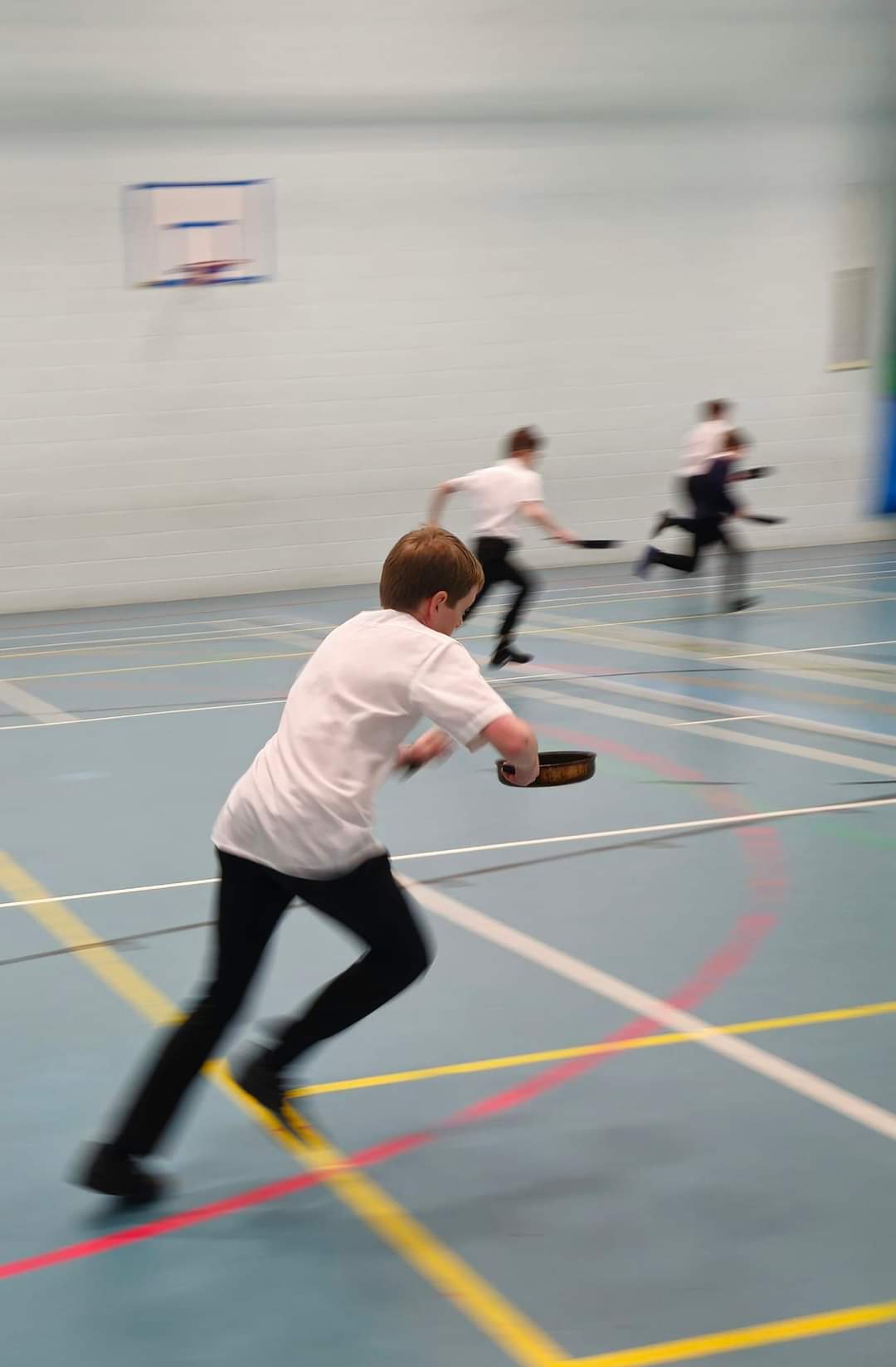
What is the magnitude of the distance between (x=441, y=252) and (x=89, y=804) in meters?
11.5

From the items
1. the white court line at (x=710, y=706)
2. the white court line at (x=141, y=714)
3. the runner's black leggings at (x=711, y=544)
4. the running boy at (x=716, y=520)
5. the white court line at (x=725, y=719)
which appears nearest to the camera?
the white court line at (x=710, y=706)

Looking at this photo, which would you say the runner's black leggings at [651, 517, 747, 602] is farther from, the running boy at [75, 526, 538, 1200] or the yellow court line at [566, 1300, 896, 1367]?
the yellow court line at [566, 1300, 896, 1367]

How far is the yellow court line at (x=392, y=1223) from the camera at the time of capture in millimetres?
3217

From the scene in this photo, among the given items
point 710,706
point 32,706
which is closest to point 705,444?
point 710,706

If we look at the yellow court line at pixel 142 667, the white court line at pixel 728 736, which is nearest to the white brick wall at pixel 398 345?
the yellow court line at pixel 142 667

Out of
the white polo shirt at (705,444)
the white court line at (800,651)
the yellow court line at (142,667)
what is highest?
the white polo shirt at (705,444)

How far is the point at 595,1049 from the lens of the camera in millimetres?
4766

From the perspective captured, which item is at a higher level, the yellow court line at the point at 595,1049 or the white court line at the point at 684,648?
the yellow court line at the point at 595,1049

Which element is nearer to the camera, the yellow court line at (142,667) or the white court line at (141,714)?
the white court line at (141,714)

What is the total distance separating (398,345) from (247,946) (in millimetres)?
15027

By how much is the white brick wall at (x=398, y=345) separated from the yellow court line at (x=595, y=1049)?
13278 millimetres

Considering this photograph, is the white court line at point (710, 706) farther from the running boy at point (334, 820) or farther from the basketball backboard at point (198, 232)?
the basketball backboard at point (198, 232)

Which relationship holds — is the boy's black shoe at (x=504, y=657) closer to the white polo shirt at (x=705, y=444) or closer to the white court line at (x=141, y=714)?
the white court line at (x=141, y=714)

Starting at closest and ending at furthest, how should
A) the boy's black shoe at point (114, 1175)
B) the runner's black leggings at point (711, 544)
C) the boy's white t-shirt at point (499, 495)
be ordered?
1. the boy's black shoe at point (114, 1175)
2. the boy's white t-shirt at point (499, 495)
3. the runner's black leggings at point (711, 544)
